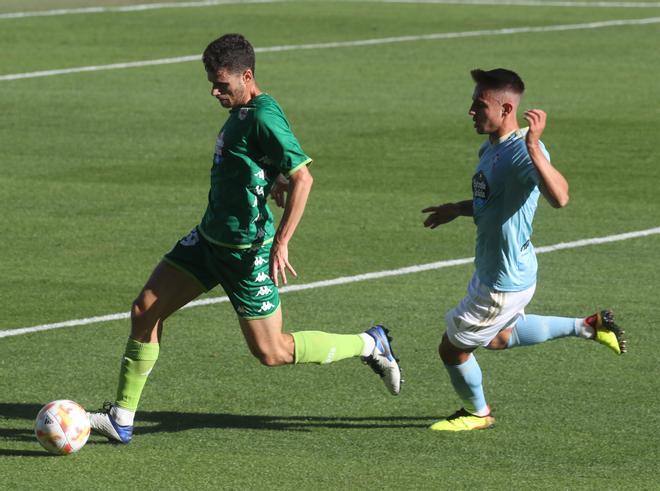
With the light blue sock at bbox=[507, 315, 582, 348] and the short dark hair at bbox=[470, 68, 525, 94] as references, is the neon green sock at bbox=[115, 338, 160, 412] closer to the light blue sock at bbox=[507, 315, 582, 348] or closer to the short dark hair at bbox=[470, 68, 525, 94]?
the light blue sock at bbox=[507, 315, 582, 348]

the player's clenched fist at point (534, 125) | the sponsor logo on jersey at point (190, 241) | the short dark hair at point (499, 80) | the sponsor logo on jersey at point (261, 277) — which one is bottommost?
the sponsor logo on jersey at point (261, 277)

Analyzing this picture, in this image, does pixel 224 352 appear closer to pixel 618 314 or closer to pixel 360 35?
pixel 618 314

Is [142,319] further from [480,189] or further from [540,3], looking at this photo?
[540,3]

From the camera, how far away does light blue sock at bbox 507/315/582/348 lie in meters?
9.31

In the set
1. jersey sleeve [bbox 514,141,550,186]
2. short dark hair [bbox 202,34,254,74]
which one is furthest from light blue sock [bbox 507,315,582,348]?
short dark hair [bbox 202,34,254,74]

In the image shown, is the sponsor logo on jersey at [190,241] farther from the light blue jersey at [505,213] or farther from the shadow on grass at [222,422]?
the light blue jersey at [505,213]

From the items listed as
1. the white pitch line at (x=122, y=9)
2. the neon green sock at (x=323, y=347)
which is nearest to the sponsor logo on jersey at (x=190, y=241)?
the neon green sock at (x=323, y=347)

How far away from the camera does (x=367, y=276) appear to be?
13000 mm

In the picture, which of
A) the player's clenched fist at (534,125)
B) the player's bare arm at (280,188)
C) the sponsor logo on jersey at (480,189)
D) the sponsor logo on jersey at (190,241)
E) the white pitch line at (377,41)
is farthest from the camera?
the white pitch line at (377,41)

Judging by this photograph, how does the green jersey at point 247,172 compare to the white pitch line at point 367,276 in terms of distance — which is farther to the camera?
the white pitch line at point 367,276

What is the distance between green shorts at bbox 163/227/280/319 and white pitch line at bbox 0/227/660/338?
8.75 feet

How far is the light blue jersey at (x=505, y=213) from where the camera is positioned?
8.55 meters

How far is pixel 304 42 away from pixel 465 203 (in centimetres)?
2023

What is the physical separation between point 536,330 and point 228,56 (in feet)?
7.85
